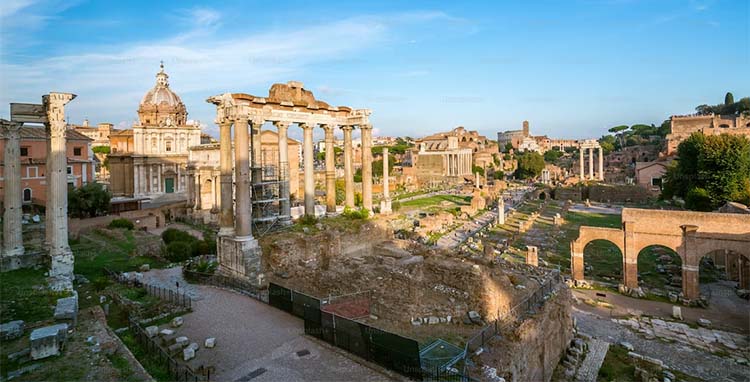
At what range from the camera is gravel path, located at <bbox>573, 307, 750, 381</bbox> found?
42.4ft

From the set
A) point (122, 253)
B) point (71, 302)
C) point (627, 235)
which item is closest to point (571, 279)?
point (627, 235)

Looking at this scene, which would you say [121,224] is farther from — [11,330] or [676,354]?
[676,354]

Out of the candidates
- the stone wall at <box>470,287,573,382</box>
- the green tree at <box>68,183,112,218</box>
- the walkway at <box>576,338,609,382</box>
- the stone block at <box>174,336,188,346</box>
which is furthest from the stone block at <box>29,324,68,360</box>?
the green tree at <box>68,183,112,218</box>

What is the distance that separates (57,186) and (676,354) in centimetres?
2217

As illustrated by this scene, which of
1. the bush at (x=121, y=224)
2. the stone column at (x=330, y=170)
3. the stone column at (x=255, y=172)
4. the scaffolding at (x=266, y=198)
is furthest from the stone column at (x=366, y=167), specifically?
the bush at (x=121, y=224)

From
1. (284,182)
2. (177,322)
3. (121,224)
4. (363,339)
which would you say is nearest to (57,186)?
(177,322)

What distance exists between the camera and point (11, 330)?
29.9 ft

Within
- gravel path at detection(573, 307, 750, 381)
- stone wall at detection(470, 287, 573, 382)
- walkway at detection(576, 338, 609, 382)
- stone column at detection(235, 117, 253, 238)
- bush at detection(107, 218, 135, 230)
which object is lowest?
gravel path at detection(573, 307, 750, 381)

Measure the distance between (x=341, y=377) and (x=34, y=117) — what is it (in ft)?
49.6

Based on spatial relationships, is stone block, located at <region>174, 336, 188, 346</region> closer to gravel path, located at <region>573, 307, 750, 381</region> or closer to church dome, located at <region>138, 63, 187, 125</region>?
gravel path, located at <region>573, 307, 750, 381</region>

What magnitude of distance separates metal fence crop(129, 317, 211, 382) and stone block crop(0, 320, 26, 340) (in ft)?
7.37

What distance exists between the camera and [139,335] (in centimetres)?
1012

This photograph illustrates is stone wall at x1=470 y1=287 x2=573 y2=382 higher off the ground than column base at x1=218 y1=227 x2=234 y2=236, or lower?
lower

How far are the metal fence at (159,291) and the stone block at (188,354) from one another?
3.53 metres
